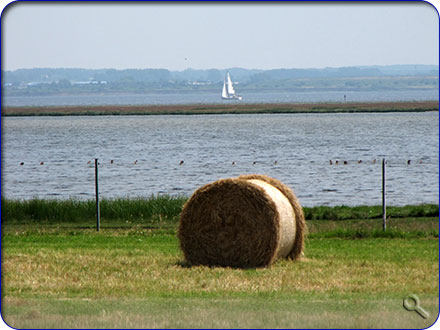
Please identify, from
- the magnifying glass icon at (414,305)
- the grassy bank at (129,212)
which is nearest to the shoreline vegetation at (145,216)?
the grassy bank at (129,212)

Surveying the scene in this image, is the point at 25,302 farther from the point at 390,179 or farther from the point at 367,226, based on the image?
the point at 390,179

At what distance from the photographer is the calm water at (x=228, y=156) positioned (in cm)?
3262

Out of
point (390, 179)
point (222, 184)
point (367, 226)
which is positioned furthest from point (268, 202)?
point (390, 179)

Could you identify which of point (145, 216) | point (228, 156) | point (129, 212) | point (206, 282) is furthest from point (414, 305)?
point (228, 156)

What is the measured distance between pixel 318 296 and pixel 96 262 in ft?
15.4

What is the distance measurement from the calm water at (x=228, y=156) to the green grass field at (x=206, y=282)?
8842mm

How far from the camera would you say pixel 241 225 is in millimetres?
13812

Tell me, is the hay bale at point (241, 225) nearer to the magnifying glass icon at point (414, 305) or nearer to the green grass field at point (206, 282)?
the green grass field at point (206, 282)

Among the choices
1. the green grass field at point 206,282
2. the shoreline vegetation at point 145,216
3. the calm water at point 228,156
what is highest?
the green grass field at point 206,282

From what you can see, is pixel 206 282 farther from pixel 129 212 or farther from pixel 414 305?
pixel 129 212

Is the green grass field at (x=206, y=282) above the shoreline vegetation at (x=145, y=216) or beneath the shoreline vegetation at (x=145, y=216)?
above

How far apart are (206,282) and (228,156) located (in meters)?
39.6

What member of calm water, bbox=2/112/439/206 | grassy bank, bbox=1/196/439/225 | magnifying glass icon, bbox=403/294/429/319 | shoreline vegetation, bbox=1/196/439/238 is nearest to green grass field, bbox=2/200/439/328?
magnifying glass icon, bbox=403/294/429/319

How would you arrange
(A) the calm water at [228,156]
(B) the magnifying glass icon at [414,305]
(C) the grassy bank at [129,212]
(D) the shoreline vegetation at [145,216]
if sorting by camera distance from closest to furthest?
1. (B) the magnifying glass icon at [414,305]
2. (D) the shoreline vegetation at [145,216]
3. (C) the grassy bank at [129,212]
4. (A) the calm water at [228,156]
